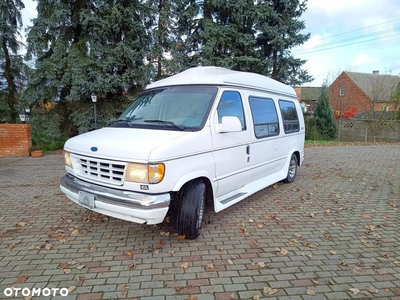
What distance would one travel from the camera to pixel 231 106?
4023 mm

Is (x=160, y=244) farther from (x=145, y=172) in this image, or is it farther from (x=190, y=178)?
(x=145, y=172)

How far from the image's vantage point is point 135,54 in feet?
34.7

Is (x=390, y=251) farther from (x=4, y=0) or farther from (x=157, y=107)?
(x=4, y=0)

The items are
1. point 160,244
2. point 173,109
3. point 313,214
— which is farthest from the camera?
point 313,214

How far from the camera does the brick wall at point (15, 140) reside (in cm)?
965

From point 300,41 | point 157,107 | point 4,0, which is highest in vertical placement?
point 4,0

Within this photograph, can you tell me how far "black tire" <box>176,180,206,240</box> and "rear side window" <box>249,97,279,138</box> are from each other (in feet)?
5.64

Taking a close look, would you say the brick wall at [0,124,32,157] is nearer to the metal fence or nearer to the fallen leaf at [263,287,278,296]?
the fallen leaf at [263,287,278,296]

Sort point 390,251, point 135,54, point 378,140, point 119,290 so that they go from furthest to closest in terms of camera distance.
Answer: point 378,140, point 135,54, point 390,251, point 119,290

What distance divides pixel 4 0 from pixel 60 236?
488 inches

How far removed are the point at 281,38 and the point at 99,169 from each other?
456 inches

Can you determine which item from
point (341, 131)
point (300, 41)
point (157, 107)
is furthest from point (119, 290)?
point (341, 131)

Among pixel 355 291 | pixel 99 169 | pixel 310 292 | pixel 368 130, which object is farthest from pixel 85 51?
pixel 368 130

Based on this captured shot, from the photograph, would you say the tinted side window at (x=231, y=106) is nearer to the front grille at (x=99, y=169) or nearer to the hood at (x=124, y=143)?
the hood at (x=124, y=143)
